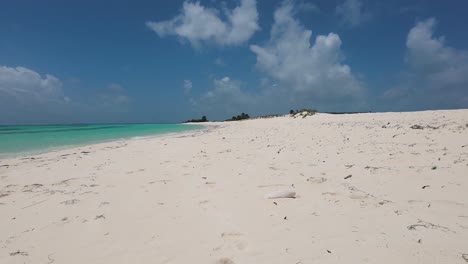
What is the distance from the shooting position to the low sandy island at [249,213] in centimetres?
221

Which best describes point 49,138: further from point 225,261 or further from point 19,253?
point 225,261

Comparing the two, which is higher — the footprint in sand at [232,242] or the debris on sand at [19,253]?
the footprint in sand at [232,242]

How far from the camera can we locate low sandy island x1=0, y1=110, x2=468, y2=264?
2.21m

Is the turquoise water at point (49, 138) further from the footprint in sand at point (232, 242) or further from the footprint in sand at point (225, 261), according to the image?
the footprint in sand at point (225, 261)

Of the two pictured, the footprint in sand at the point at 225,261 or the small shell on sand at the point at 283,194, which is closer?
the footprint in sand at the point at 225,261

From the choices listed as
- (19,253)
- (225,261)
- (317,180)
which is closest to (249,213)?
(225,261)

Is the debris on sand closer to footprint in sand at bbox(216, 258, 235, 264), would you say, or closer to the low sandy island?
the low sandy island

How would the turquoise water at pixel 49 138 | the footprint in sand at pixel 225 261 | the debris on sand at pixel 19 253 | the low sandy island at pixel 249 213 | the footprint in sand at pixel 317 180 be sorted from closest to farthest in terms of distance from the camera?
the footprint in sand at pixel 225 261, the low sandy island at pixel 249 213, the debris on sand at pixel 19 253, the footprint in sand at pixel 317 180, the turquoise water at pixel 49 138

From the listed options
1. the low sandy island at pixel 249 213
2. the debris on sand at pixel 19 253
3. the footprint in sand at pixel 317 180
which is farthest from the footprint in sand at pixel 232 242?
the footprint in sand at pixel 317 180

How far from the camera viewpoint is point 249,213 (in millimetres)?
3023

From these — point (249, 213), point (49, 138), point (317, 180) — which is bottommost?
point (49, 138)

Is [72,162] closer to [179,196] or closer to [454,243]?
[179,196]

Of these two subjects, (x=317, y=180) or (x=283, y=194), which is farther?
(x=317, y=180)

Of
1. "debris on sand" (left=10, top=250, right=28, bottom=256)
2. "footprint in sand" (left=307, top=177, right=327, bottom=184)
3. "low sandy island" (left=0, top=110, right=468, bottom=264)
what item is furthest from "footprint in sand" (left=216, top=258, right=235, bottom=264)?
"footprint in sand" (left=307, top=177, right=327, bottom=184)
